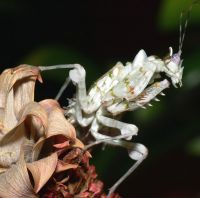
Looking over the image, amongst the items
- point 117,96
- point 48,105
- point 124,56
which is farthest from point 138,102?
point 124,56

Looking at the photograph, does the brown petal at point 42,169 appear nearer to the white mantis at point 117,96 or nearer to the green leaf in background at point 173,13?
the white mantis at point 117,96

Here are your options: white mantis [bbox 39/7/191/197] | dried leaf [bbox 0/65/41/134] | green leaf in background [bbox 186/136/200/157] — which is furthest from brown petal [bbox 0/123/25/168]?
green leaf in background [bbox 186/136/200/157]

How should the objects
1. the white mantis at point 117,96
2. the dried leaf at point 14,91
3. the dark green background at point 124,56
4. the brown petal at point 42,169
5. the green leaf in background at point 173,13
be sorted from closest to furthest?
1. the brown petal at point 42,169
2. the dried leaf at point 14,91
3. the white mantis at point 117,96
4. the green leaf in background at point 173,13
5. the dark green background at point 124,56

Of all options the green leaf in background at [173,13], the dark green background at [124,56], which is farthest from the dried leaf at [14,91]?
the dark green background at [124,56]

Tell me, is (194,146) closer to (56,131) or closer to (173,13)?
(173,13)

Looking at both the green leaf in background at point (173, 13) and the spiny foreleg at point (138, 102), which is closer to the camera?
the spiny foreleg at point (138, 102)

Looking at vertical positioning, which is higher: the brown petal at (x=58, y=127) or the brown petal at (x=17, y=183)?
the brown petal at (x=58, y=127)

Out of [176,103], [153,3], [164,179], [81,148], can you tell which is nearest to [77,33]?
[153,3]

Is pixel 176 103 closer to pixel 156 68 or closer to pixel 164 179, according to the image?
pixel 164 179
